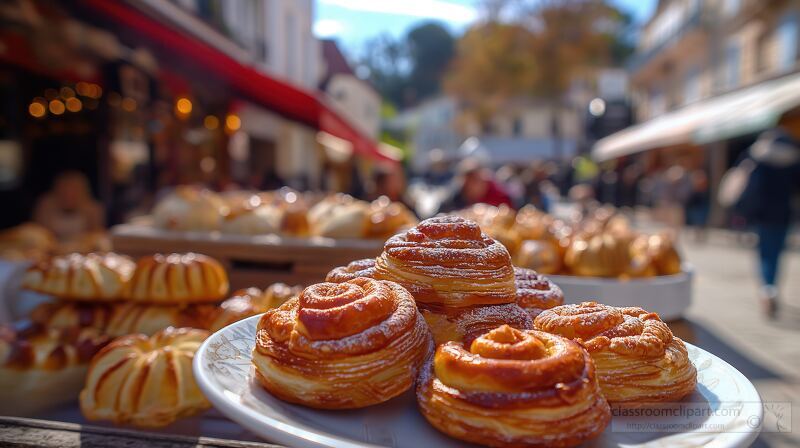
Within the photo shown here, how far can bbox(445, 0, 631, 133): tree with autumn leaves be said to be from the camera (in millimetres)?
25797

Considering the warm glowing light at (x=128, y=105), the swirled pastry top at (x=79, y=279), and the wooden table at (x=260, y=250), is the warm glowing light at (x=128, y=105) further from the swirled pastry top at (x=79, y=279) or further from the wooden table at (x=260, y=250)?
the swirled pastry top at (x=79, y=279)

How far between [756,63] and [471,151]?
897 centimetres

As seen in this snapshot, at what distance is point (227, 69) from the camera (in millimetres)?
6441

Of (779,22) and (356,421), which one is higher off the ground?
(779,22)

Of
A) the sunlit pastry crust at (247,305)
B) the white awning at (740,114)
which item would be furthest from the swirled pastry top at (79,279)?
the white awning at (740,114)

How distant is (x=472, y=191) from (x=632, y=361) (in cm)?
496

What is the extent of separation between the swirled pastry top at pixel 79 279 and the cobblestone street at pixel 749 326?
1836mm

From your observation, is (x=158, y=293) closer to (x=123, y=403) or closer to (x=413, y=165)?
(x=123, y=403)

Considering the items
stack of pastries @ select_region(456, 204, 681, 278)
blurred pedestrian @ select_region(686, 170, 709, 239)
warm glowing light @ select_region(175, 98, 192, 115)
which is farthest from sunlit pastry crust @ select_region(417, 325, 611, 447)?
blurred pedestrian @ select_region(686, 170, 709, 239)

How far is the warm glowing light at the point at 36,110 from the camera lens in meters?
7.10

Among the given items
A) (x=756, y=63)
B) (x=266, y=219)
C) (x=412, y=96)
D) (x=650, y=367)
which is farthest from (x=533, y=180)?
(x=412, y=96)

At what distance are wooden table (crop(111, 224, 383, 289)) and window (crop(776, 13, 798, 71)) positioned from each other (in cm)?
1617

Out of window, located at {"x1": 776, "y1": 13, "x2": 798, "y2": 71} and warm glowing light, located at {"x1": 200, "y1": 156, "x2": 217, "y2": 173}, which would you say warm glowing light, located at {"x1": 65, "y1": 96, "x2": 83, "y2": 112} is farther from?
window, located at {"x1": 776, "y1": 13, "x2": 798, "y2": 71}

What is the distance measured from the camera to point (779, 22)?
15.5 meters
